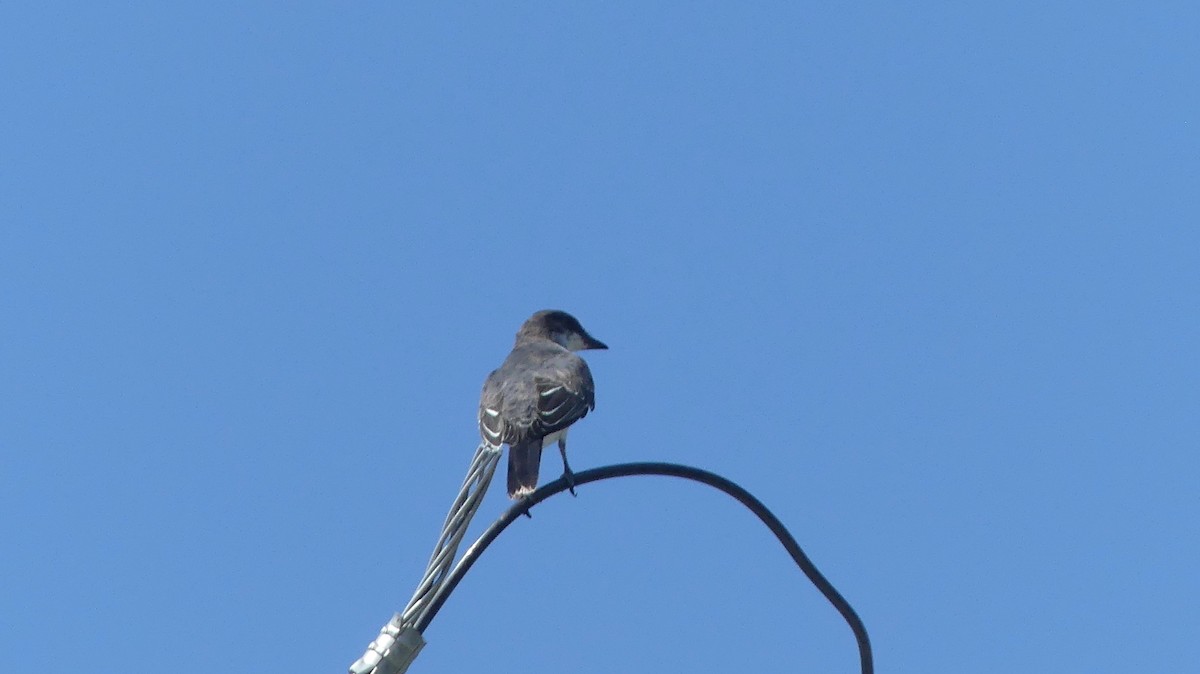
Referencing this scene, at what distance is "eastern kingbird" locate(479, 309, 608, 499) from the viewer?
8992mm

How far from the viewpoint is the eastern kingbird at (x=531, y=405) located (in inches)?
354

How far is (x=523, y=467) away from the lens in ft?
29.2

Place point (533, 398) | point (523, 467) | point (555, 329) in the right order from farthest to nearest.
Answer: point (555, 329) → point (533, 398) → point (523, 467)

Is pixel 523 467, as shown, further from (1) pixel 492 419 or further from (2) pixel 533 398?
(2) pixel 533 398

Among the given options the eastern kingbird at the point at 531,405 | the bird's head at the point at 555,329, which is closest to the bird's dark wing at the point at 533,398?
the eastern kingbird at the point at 531,405

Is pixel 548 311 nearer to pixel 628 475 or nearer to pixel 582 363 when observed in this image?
pixel 582 363

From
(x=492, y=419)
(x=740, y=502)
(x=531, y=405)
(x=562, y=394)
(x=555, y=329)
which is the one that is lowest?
(x=740, y=502)

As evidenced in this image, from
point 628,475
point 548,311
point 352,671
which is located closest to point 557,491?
point 628,475

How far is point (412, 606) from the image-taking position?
6.10 metres

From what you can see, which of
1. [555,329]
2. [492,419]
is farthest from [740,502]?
[555,329]

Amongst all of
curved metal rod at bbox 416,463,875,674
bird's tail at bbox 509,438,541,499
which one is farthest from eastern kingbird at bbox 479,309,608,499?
curved metal rod at bbox 416,463,875,674

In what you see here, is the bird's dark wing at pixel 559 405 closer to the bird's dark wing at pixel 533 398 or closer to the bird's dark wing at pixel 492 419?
the bird's dark wing at pixel 533 398

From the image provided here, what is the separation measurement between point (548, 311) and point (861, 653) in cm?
679

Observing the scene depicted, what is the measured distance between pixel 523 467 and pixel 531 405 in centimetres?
68
